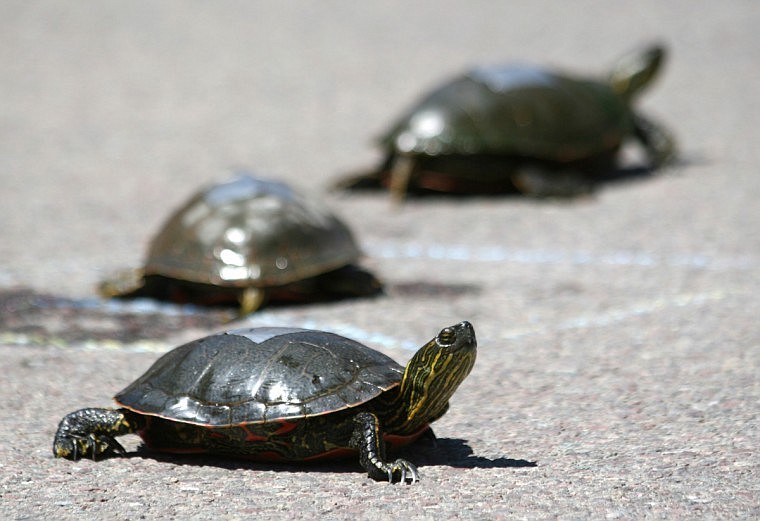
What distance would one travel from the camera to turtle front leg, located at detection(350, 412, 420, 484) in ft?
12.3

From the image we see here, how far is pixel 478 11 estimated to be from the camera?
18594 mm

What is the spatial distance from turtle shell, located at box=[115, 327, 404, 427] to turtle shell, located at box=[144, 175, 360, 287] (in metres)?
2.24

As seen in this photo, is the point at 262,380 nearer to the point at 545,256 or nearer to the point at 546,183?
the point at 545,256

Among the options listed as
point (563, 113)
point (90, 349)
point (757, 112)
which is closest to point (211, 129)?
point (563, 113)

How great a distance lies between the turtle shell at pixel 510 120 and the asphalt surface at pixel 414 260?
1.50 feet

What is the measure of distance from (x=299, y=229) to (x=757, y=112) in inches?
298

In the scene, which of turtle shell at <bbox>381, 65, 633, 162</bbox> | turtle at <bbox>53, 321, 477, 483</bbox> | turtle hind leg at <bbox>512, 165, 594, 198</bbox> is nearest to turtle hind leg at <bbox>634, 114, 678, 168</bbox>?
turtle shell at <bbox>381, 65, 633, 162</bbox>

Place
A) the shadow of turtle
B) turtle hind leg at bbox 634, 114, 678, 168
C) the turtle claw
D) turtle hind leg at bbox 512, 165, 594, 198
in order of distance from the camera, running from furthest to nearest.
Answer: turtle hind leg at bbox 634, 114, 678, 168 → turtle hind leg at bbox 512, 165, 594, 198 → the shadow of turtle → the turtle claw

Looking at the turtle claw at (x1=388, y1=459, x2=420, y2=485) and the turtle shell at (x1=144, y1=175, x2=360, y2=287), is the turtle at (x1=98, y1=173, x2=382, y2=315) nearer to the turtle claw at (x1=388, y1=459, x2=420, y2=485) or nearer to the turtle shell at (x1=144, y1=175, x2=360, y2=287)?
the turtle shell at (x1=144, y1=175, x2=360, y2=287)

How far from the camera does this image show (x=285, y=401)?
3809 mm

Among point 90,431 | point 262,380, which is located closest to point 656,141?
point 262,380

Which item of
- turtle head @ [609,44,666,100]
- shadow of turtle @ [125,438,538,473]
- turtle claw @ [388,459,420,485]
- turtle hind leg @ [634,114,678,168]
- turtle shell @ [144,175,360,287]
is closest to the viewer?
turtle claw @ [388,459,420,485]

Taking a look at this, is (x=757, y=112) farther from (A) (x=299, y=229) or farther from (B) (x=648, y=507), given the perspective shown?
(B) (x=648, y=507)

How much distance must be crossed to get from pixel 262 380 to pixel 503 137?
5804mm
